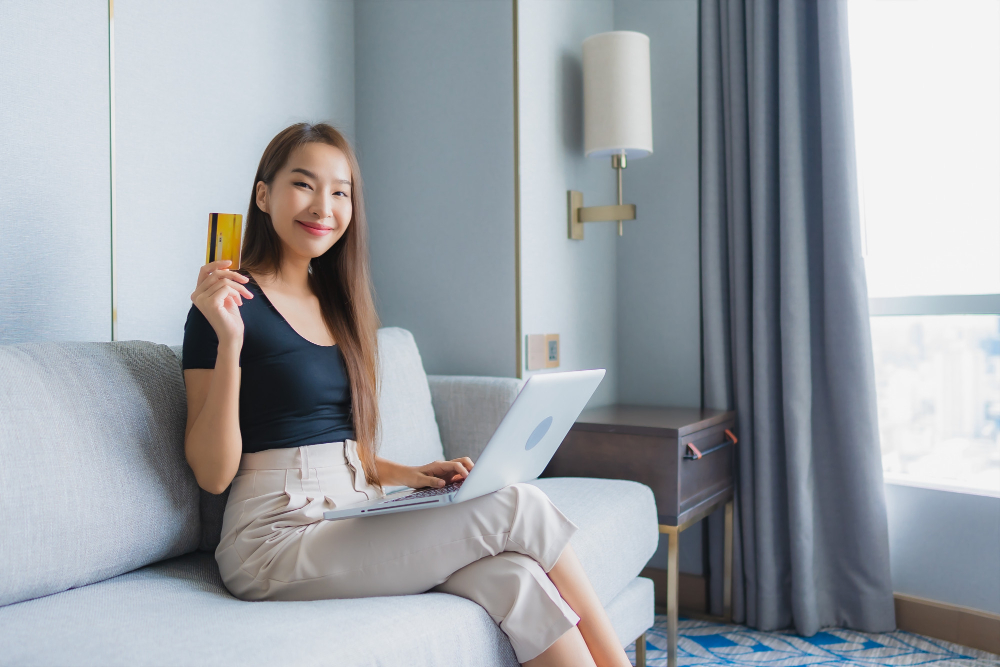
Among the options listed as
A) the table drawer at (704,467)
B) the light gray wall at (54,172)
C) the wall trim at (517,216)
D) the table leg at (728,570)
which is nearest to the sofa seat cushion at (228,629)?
the light gray wall at (54,172)

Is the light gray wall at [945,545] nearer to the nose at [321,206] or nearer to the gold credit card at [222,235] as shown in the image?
the nose at [321,206]

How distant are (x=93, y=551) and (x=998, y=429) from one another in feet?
7.20

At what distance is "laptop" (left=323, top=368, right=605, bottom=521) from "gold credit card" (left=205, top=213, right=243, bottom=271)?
479mm

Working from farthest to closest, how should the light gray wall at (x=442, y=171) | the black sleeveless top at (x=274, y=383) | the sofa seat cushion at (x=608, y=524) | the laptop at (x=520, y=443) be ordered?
the light gray wall at (x=442, y=171)
the sofa seat cushion at (x=608, y=524)
the black sleeveless top at (x=274, y=383)
the laptop at (x=520, y=443)

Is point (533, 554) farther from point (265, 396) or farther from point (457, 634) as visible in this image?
point (265, 396)

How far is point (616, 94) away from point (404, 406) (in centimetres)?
111

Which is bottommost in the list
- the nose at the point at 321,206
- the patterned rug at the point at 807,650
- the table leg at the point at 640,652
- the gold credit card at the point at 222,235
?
the patterned rug at the point at 807,650

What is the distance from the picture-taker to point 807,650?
2.02 m

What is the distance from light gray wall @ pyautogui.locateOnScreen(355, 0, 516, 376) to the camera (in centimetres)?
220

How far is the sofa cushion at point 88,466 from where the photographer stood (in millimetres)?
1118

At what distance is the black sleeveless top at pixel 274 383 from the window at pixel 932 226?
1693 mm

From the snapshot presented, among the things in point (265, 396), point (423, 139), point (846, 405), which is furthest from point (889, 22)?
point (265, 396)

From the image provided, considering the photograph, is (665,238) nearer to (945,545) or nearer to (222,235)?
(945,545)

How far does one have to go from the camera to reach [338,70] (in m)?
2.40
